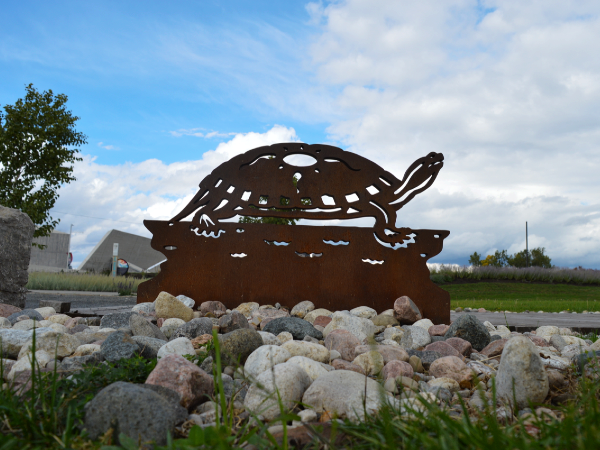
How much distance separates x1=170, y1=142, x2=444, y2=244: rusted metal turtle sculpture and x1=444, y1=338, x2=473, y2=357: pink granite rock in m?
2.07

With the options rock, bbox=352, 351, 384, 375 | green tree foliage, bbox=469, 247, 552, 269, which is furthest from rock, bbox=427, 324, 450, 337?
green tree foliage, bbox=469, 247, 552, 269

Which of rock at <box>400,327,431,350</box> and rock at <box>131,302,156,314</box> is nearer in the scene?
rock at <box>400,327,431,350</box>

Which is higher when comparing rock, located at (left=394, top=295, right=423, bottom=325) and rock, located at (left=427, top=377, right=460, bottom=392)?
rock, located at (left=394, top=295, right=423, bottom=325)

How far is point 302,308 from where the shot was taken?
4395 mm

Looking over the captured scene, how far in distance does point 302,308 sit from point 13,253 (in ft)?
11.0

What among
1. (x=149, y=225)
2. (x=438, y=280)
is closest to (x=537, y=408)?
(x=149, y=225)

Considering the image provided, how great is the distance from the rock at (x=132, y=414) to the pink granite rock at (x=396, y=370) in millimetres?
989

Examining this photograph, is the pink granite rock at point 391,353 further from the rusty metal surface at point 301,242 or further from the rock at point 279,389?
the rusty metal surface at point 301,242

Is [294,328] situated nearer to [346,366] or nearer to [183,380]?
[346,366]

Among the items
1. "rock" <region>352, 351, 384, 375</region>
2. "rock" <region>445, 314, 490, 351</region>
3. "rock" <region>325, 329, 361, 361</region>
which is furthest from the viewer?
"rock" <region>445, 314, 490, 351</region>

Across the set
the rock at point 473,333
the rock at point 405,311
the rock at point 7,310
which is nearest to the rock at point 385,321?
the rock at point 405,311

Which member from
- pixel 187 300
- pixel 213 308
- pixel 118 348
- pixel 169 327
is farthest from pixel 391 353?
pixel 187 300

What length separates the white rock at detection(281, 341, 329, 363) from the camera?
2234 millimetres

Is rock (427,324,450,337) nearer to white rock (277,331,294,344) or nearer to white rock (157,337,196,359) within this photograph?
white rock (277,331,294,344)
